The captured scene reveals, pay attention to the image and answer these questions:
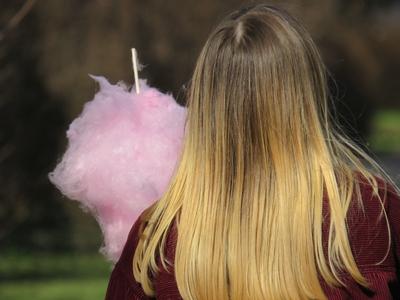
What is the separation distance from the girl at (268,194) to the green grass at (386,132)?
72.6 ft

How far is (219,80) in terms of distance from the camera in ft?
8.11

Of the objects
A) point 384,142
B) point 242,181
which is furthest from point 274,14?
point 384,142

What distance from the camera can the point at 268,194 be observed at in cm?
239

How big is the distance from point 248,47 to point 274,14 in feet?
0.42

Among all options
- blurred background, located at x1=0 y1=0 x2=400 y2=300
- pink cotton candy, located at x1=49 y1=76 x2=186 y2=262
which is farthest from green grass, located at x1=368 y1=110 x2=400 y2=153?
pink cotton candy, located at x1=49 y1=76 x2=186 y2=262

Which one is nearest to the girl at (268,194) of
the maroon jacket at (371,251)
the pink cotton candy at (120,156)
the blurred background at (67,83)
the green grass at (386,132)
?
the maroon jacket at (371,251)

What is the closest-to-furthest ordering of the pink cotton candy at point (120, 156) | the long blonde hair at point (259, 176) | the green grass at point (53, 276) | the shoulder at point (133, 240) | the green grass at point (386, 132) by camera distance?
the long blonde hair at point (259, 176) < the shoulder at point (133, 240) < the pink cotton candy at point (120, 156) < the green grass at point (53, 276) < the green grass at point (386, 132)

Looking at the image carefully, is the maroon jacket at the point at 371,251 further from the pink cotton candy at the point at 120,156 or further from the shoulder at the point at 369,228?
the pink cotton candy at the point at 120,156

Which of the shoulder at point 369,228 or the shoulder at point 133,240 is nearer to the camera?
the shoulder at point 369,228

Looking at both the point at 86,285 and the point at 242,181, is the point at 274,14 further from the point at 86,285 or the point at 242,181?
the point at 86,285

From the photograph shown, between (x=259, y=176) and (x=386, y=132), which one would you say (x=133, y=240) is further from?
(x=386, y=132)

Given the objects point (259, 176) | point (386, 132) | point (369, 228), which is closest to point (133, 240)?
point (259, 176)

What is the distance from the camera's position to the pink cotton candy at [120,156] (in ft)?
9.53

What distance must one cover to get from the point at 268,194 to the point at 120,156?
694 millimetres
